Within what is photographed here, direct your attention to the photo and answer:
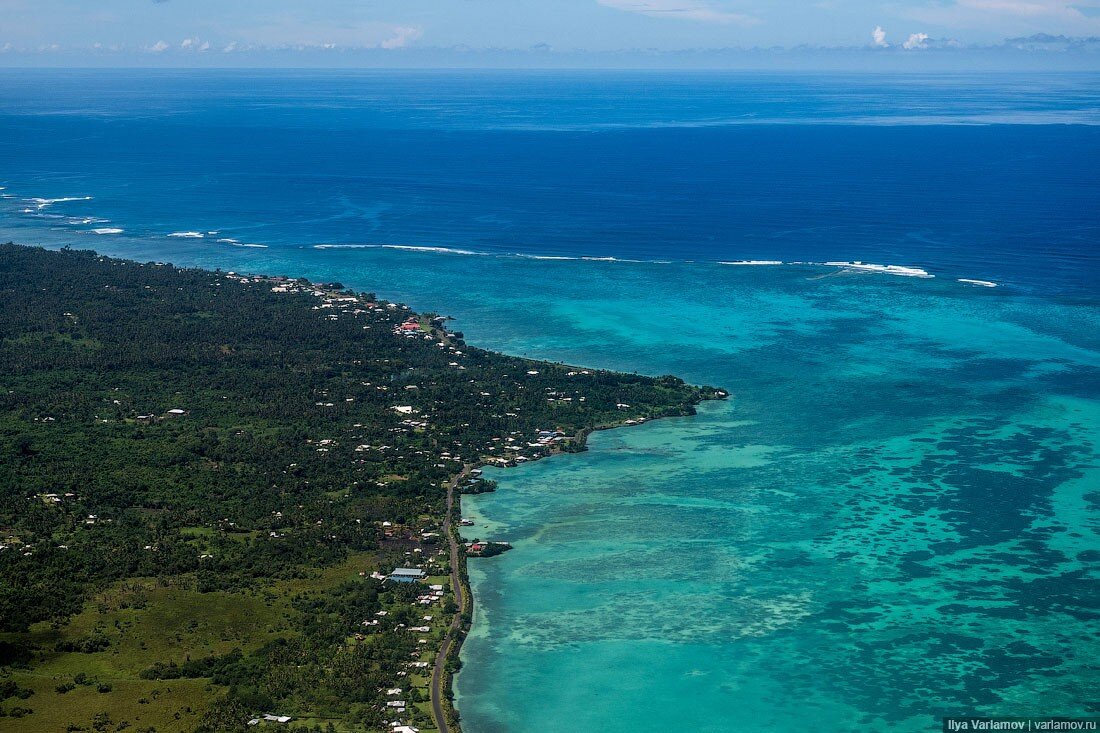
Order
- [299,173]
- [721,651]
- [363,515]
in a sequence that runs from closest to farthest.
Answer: [721,651] → [363,515] → [299,173]

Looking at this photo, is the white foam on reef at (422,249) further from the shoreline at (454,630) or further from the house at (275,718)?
the house at (275,718)

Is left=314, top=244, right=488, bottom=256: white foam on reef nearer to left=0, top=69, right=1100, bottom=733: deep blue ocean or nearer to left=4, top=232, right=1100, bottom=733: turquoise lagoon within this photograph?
left=0, top=69, right=1100, bottom=733: deep blue ocean

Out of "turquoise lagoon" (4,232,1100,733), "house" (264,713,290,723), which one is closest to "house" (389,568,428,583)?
"turquoise lagoon" (4,232,1100,733)

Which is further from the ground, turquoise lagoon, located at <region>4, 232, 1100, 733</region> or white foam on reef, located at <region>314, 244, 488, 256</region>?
white foam on reef, located at <region>314, 244, 488, 256</region>

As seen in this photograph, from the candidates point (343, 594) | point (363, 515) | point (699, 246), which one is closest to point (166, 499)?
point (363, 515)

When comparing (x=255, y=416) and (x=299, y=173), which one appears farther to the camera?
(x=299, y=173)

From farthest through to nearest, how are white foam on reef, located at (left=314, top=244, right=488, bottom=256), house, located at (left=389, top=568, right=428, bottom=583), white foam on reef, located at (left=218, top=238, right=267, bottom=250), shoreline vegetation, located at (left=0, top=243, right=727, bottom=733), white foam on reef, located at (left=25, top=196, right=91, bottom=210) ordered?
white foam on reef, located at (left=25, top=196, right=91, bottom=210)
white foam on reef, located at (left=218, top=238, right=267, bottom=250)
white foam on reef, located at (left=314, top=244, right=488, bottom=256)
house, located at (left=389, top=568, right=428, bottom=583)
shoreline vegetation, located at (left=0, top=243, right=727, bottom=733)

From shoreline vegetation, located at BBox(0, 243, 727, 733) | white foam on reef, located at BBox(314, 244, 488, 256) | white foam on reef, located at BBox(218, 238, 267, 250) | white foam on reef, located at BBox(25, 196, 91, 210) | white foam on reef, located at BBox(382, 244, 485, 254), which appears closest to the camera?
shoreline vegetation, located at BBox(0, 243, 727, 733)

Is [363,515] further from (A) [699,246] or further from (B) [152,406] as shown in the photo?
(A) [699,246]
